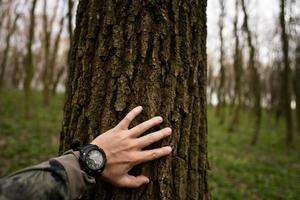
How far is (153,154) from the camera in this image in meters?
1.69

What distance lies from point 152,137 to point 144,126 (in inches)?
3.0

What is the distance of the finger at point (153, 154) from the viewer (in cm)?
166

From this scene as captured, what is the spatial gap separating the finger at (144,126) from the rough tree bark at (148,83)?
0.06m

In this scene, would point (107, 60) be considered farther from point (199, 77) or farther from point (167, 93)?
point (199, 77)

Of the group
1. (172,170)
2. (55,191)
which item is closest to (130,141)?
(172,170)

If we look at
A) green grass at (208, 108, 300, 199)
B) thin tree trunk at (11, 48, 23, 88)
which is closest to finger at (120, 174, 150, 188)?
green grass at (208, 108, 300, 199)

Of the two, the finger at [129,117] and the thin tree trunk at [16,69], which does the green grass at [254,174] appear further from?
the thin tree trunk at [16,69]

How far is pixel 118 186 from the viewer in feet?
5.48

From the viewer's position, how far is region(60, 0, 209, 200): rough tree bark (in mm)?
1776

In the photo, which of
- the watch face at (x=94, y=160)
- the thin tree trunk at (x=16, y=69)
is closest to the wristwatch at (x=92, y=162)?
the watch face at (x=94, y=160)

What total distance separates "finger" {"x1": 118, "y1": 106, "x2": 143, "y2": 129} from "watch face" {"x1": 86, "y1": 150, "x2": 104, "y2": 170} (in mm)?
210

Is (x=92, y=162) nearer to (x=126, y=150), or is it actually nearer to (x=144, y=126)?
(x=126, y=150)

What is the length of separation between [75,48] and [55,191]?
1010 mm

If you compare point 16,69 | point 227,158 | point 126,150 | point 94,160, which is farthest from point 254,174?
point 16,69
